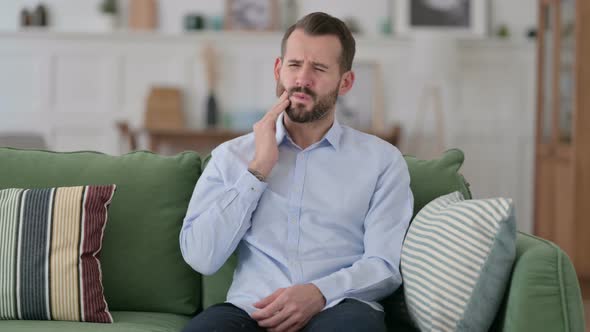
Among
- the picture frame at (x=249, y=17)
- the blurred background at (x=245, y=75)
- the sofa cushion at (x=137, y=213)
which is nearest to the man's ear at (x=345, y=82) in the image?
the sofa cushion at (x=137, y=213)

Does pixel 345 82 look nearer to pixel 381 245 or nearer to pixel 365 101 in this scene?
pixel 381 245

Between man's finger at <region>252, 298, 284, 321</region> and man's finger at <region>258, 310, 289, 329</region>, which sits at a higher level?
man's finger at <region>252, 298, 284, 321</region>

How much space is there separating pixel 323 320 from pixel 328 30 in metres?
0.78

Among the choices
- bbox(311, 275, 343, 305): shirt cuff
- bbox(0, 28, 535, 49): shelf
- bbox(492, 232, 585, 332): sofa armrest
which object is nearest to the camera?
bbox(492, 232, 585, 332): sofa armrest

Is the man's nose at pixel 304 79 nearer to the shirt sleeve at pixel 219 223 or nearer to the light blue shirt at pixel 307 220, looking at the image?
the light blue shirt at pixel 307 220

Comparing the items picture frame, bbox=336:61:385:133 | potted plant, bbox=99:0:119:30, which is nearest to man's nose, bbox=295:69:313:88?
picture frame, bbox=336:61:385:133

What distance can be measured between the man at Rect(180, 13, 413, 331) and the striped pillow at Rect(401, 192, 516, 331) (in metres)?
0.13

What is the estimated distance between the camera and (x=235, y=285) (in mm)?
1834

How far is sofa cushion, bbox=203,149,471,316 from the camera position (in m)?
1.96

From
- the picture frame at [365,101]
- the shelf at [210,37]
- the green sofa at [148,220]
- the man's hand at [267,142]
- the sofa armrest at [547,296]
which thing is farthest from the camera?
the picture frame at [365,101]

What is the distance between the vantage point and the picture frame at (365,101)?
5547 millimetres

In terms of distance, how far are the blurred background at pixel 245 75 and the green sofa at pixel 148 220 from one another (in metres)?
3.19

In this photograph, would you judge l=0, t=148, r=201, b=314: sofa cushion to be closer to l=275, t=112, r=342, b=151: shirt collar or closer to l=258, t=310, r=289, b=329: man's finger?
l=275, t=112, r=342, b=151: shirt collar

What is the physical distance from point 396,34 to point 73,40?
2510 millimetres
